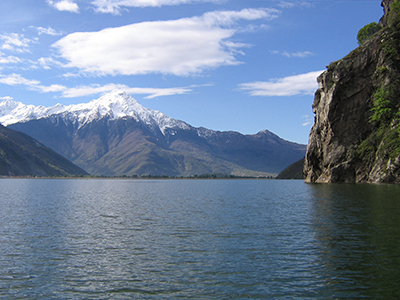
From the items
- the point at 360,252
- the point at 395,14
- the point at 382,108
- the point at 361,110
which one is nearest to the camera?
the point at 360,252

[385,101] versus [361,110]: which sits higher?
[385,101]

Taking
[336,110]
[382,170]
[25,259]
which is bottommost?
[25,259]

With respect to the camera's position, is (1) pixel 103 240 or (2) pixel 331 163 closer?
(1) pixel 103 240

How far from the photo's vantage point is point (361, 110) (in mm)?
179125

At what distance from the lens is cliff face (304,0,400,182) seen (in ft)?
537

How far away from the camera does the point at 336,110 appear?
18550 centimetres

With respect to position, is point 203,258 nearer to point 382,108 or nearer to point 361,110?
point 382,108

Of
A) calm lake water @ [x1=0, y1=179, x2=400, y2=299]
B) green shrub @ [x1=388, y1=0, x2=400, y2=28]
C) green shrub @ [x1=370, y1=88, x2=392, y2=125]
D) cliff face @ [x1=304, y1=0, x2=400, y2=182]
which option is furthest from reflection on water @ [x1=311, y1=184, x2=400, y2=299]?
green shrub @ [x1=388, y1=0, x2=400, y2=28]

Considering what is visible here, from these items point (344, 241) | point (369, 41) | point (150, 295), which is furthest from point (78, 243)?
point (369, 41)

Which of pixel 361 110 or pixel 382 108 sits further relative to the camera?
pixel 361 110

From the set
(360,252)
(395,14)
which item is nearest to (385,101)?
(395,14)

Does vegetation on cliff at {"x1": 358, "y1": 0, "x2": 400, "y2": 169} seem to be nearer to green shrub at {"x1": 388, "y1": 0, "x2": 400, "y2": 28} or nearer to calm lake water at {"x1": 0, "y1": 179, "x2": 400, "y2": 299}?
green shrub at {"x1": 388, "y1": 0, "x2": 400, "y2": 28}

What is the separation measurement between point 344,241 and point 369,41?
17403cm

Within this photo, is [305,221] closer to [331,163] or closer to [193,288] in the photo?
[193,288]
